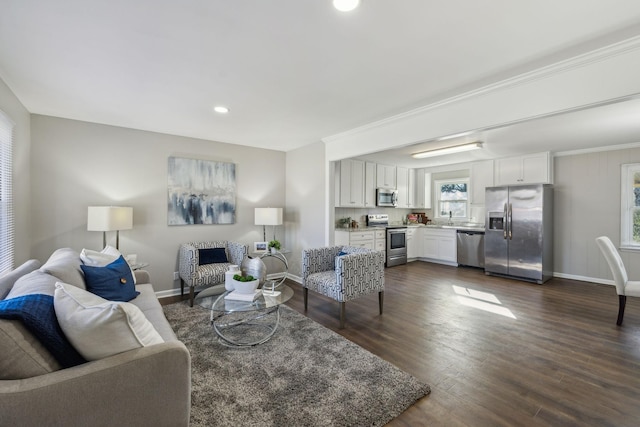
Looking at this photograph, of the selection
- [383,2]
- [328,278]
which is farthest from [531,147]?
[383,2]

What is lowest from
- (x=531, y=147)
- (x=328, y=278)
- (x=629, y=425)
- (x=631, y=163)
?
(x=629, y=425)

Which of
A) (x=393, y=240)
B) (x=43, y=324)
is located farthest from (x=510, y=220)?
(x=43, y=324)

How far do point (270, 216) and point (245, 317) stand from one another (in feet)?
5.75

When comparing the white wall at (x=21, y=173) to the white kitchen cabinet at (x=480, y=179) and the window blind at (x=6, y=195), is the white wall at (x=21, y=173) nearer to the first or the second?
the window blind at (x=6, y=195)

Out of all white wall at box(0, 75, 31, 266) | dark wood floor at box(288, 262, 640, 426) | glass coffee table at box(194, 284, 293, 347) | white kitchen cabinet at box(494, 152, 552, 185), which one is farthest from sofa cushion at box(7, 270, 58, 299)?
white kitchen cabinet at box(494, 152, 552, 185)

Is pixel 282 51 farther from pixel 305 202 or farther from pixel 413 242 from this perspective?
pixel 413 242

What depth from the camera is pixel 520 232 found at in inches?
197

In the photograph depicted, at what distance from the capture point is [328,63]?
2174 millimetres

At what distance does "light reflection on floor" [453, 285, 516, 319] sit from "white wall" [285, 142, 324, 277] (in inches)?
85.2

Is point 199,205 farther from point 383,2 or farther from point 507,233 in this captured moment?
point 507,233

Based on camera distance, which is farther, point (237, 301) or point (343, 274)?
point (343, 274)

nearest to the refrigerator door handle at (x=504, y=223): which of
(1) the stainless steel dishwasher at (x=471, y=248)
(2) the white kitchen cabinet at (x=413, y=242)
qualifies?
(1) the stainless steel dishwasher at (x=471, y=248)

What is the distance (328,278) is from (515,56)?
264cm

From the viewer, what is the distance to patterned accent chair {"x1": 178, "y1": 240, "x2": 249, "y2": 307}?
359 centimetres
